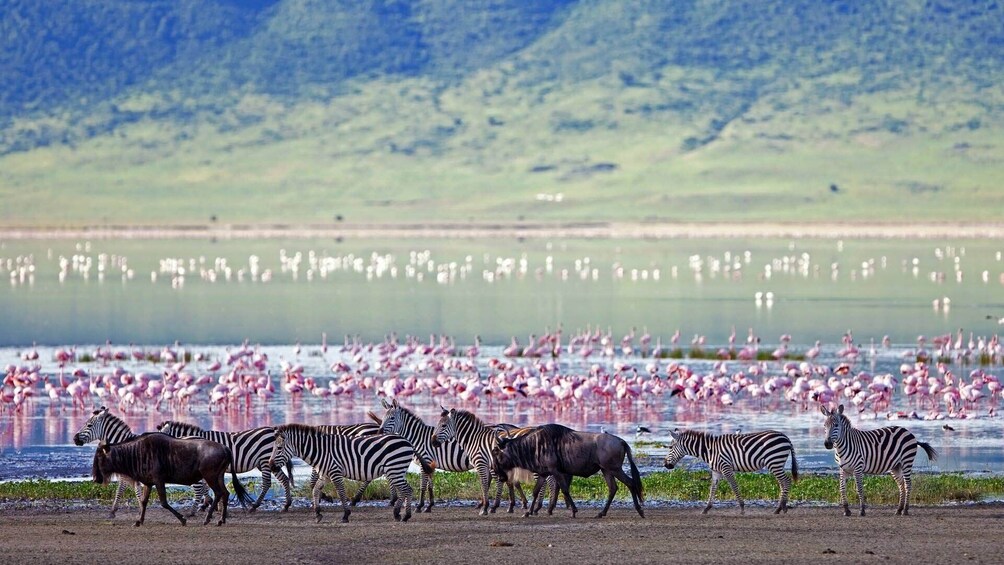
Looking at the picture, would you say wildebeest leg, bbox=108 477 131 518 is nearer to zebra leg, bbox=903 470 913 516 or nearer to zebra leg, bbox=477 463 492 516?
zebra leg, bbox=477 463 492 516

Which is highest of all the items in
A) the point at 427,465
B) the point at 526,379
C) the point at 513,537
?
the point at 526,379

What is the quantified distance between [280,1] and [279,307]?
131571mm

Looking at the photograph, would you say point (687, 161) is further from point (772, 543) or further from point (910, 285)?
point (772, 543)

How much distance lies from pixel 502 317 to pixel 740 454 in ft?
89.0

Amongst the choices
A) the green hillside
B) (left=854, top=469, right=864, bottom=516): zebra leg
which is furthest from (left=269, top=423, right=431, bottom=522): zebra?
the green hillside

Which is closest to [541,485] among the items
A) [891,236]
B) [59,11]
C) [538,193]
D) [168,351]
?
[168,351]

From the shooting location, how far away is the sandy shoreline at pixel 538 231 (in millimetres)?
101750

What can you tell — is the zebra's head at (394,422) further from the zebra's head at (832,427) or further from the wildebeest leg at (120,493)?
the zebra's head at (832,427)

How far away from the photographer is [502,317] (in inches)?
1651

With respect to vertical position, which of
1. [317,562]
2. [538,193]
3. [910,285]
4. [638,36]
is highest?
[638,36]

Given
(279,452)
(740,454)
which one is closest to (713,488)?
(740,454)

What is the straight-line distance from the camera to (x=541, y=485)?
47.9 feet

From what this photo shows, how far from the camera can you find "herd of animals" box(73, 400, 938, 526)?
1381 centimetres

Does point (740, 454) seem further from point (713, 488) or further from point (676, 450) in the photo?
point (676, 450)
